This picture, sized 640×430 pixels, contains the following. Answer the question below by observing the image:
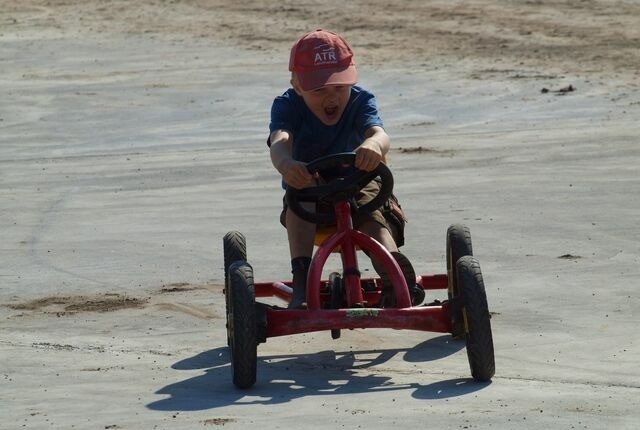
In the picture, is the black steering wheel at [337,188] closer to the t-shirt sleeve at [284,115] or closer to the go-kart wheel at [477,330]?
the t-shirt sleeve at [284,115]

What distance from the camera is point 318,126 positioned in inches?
281

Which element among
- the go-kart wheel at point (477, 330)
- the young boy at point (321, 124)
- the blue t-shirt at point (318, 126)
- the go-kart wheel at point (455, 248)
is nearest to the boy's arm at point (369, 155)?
the young boy at point (321, 124)

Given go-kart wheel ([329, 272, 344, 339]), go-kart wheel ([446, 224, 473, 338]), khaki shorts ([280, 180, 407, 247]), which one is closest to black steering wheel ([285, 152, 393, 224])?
khaki shorts ([280, 180, 407, 247])

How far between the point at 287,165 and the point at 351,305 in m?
0.66

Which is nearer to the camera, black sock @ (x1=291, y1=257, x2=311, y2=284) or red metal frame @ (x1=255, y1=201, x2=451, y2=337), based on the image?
red metal frame @ (x1=255, y1=201, x2=451, y2=337)

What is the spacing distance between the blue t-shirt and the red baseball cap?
16cm

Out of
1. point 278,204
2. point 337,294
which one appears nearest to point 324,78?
point 337,294

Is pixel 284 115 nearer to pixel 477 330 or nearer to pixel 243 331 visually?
pixel 243 331

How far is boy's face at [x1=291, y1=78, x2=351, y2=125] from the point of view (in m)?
7.03

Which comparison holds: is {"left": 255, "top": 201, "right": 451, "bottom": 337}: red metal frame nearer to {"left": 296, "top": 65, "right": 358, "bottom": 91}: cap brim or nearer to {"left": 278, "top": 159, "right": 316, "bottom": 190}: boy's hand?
{"left": 278, "top": 159, "right": 316, "bottom": 190}: boy's hand

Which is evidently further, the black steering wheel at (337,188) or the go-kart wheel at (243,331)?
the black steering wheel at (337,188)

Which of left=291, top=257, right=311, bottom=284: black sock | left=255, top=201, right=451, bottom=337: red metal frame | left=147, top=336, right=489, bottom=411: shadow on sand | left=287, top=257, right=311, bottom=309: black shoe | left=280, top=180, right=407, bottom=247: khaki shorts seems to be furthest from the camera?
left=280, top=180, right=407, bottom=247: khaki shorts

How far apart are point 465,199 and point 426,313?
15.1 feet

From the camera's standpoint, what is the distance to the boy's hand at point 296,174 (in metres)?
6.46
